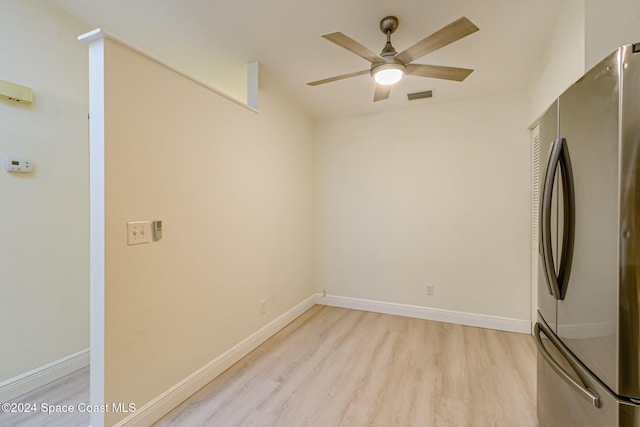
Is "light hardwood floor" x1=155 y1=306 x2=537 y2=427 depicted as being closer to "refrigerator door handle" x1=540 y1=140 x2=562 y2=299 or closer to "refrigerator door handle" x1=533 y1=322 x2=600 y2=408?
"refrigerator door handle" x1=533 y1=322 x2=600 y2=408

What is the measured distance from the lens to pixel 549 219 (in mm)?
1323

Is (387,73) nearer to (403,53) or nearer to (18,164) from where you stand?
(403,53)

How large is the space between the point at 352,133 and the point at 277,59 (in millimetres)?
1553

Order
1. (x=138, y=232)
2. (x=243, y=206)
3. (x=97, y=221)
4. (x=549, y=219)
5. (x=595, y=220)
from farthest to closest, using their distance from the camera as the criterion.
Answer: (x=243, y=206), (x=138, y=232), (x=97, y=221), (x=549, y=219), (x=595, y=220)

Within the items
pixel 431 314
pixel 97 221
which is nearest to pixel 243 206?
pixel 97 221

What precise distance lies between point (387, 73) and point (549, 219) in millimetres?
1381

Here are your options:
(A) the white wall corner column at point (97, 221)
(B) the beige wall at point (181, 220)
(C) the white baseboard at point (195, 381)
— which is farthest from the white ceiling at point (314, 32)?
(C) the white baseboard at point (195, 381)

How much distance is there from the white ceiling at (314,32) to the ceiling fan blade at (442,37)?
28 cm

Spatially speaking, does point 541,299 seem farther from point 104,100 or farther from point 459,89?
point 104,100

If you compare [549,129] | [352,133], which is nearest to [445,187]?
[352,133]

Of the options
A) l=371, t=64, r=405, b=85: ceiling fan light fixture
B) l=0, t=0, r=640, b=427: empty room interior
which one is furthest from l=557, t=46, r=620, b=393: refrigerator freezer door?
l=371, t=64, r=405, b=85: ceiling fan light fixture

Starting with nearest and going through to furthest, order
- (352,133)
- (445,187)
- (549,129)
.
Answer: (549,129)
(445,187)
(352,133)

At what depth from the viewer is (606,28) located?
1528 millimetres

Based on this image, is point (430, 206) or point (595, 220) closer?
point (595, 220)
